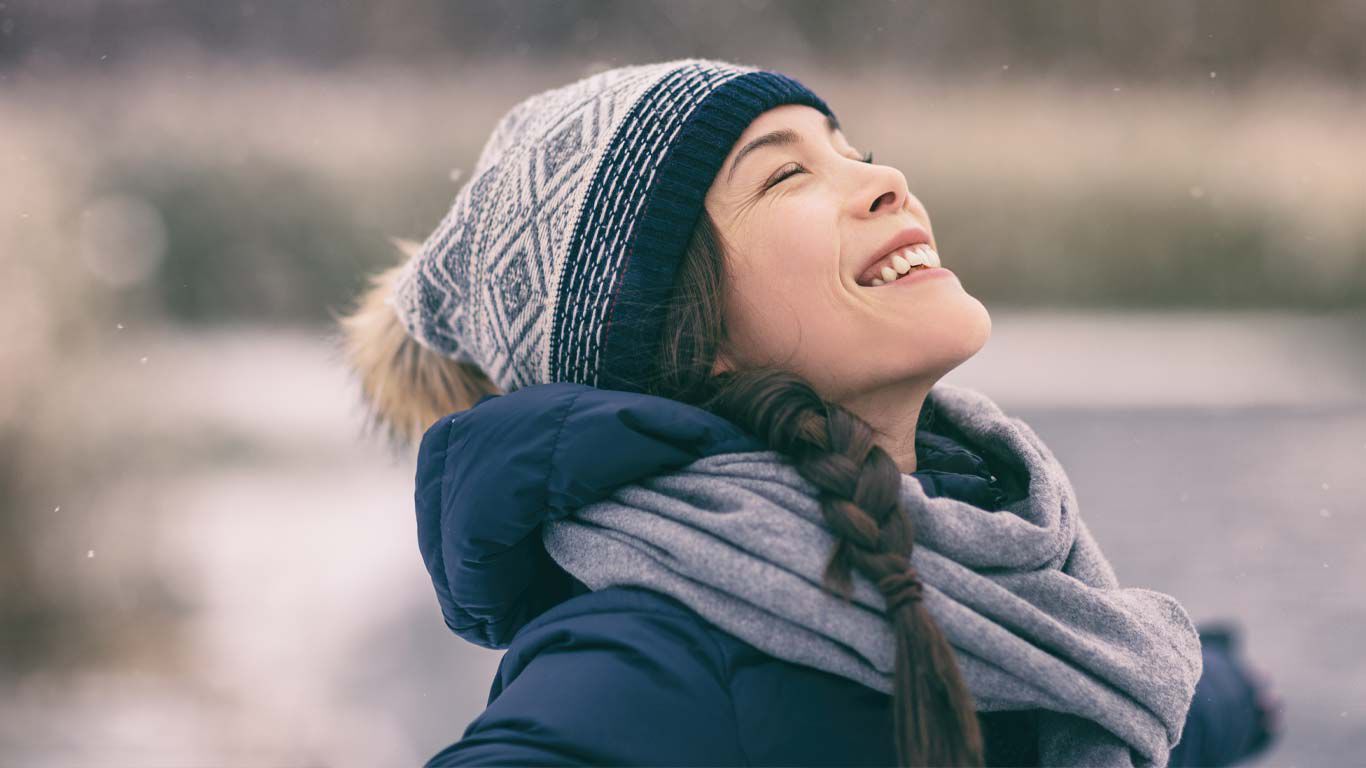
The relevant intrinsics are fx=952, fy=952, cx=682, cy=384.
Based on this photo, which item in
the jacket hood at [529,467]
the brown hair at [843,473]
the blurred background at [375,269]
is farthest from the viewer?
the blurred background at [375,269]

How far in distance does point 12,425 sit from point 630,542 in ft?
9.03

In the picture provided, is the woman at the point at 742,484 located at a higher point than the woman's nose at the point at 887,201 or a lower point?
lower

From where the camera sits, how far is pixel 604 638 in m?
0.84

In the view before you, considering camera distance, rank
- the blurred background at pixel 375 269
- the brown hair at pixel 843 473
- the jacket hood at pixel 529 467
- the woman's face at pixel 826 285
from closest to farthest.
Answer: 1. the brown hair at pixel 843 473
2. the jacket hood at pixel 529 467
3. the woman's face at pixel 826 285
4. the blurred background at pixel 375 269

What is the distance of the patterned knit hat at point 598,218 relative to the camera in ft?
3.39

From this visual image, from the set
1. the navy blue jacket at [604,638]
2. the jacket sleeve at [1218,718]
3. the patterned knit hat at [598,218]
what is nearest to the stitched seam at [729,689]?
the navy blue jacket at [604,638]

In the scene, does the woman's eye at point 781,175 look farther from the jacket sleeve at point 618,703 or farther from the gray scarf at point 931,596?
the jacket sleeve at point 618,703

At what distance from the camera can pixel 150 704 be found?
2.79m

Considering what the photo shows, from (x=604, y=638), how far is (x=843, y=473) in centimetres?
26

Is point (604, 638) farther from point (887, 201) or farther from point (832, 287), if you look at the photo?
point (887, 201)

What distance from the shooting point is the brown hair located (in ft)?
2.52

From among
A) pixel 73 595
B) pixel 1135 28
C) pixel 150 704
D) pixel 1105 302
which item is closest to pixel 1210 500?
pixel 1105 302

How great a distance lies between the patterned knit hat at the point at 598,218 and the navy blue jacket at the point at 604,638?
0.12 meters

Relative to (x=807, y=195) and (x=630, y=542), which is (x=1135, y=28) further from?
(x=630, y=542)
